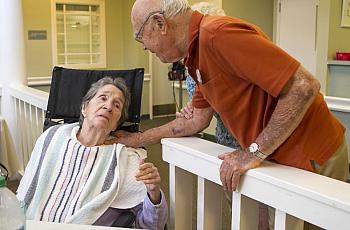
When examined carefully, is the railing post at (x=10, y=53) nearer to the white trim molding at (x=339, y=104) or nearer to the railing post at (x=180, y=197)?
the railing post at (x=180, y=197)

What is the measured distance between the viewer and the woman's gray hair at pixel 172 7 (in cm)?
125

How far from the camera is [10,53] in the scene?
3.54 meters

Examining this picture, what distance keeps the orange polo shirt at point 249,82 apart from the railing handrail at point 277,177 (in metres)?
0.13

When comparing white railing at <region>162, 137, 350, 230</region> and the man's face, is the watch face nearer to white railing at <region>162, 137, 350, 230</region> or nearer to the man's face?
white railing at <region>162, 137, 350, 230</region>

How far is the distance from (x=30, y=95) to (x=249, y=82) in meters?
2.16

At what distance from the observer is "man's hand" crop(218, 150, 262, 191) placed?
3.68 ft

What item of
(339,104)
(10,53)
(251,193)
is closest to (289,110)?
(251,193)

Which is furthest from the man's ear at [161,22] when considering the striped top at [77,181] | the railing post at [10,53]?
the railing post at [10,53]

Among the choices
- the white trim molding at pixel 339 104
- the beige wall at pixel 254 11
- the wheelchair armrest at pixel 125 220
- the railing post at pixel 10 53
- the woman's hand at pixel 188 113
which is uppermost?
the beige wall at pixel 254 11

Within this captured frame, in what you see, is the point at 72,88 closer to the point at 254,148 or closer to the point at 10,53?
the point at 254,148

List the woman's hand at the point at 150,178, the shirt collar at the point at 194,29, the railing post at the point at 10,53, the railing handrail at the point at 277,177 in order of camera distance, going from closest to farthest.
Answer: the railing handrail at the point at 277,177 → the shirt collar at the point at 194,29 → the woman's hand at the point at 150,178 → the railing post at the point at 10,53

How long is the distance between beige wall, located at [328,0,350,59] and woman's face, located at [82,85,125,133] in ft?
12.3

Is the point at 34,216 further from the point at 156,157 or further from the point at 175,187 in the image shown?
the point at 156,157

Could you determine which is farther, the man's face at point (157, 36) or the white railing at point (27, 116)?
the white railing at point (27, 116)
